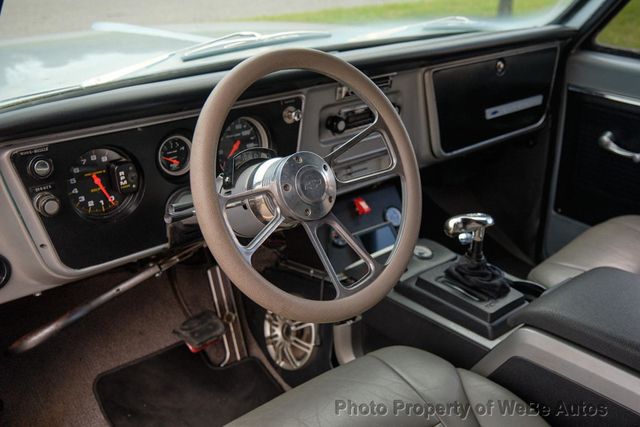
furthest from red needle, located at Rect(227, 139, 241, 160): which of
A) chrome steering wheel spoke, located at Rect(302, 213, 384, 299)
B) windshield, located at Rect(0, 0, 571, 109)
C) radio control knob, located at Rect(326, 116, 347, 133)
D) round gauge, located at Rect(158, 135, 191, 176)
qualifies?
chrome steering wheel spoke, located at Rect(302, 213, 384, 299)

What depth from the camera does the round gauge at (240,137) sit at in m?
1.55

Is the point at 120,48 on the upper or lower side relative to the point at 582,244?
upper

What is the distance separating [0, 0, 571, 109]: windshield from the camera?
1468 mm

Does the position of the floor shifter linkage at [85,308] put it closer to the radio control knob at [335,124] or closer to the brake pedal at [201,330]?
the brake pedal at [201,330]

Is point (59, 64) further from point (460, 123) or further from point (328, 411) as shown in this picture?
point (460, 123)

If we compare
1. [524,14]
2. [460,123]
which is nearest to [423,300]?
[460,123]

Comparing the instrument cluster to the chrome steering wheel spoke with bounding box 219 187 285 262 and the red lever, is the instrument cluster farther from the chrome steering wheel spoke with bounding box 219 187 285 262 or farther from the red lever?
the red lever

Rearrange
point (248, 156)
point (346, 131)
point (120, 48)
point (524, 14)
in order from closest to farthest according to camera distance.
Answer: point (248, 156) < point (120, 48) < point (346, 131) < point (524, 14)

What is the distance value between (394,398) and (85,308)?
95cm

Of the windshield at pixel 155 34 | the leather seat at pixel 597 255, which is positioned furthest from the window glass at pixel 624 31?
the leather seat at pixel 597 255

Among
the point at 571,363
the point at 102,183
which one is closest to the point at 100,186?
the point at 102,183

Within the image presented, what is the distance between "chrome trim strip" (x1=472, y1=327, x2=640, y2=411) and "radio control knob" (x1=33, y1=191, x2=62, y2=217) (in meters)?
1.01

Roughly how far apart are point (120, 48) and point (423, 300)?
1056 mm

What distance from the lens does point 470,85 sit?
214cm
